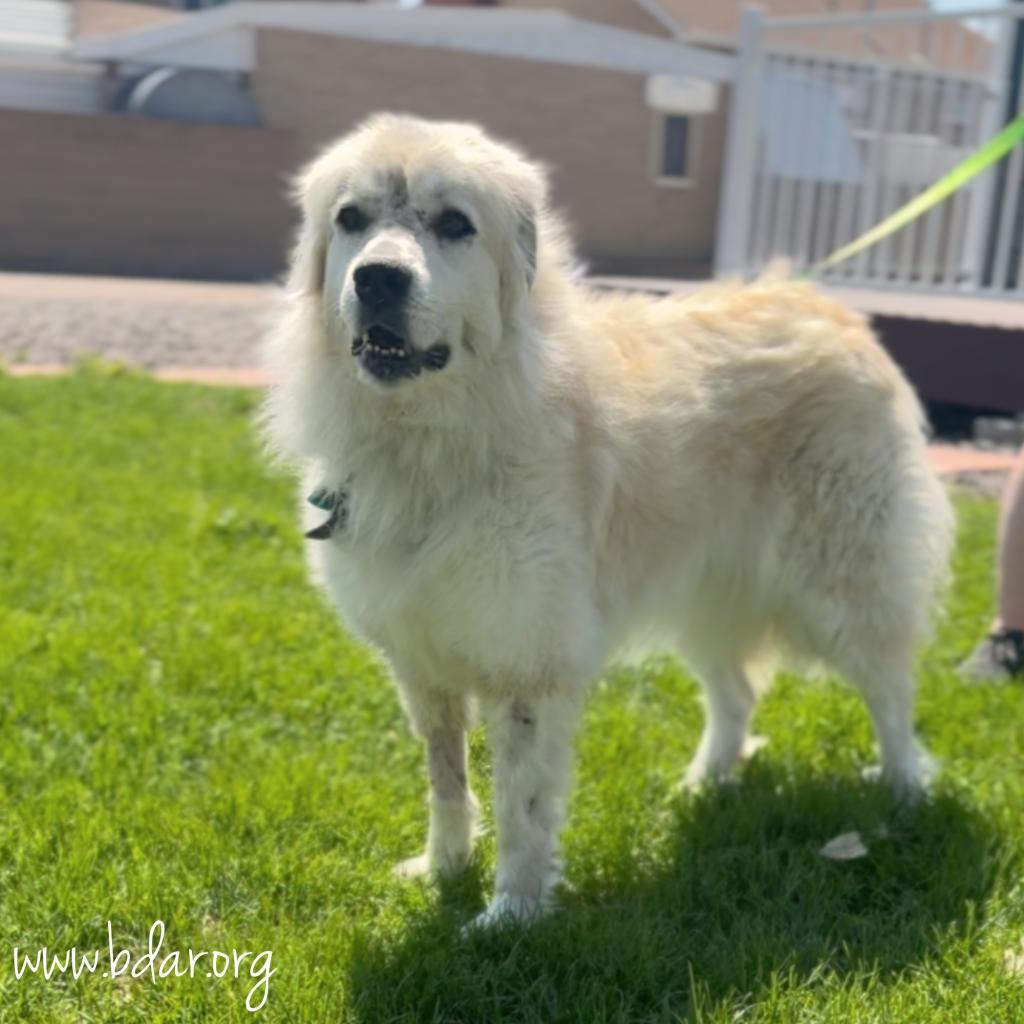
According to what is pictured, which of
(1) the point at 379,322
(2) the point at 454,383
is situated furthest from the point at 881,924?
(1) the point at 379,322

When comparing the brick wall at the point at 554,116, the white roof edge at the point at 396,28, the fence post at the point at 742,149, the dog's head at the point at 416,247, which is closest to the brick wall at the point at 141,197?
the brick wall at the point at 554,116

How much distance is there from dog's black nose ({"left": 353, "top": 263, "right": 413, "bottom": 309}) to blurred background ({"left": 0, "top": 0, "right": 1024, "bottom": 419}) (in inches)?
300

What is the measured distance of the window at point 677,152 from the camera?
25422 mm

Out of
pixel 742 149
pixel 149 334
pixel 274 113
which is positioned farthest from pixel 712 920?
pixel 274 113

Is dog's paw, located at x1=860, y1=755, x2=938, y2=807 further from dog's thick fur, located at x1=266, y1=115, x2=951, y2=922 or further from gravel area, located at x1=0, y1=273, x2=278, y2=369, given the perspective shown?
gravel area, located at x1=0, y1=273, x2=278, y2=369

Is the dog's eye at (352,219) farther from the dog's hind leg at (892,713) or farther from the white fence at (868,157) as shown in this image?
the white fence at (868,157)

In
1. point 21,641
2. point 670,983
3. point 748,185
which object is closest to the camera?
point 670,983

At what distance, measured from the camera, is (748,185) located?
9.88 m

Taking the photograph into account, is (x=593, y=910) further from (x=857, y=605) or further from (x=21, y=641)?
(x=21, y=641)

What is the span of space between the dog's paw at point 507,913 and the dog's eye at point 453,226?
154 centimetres

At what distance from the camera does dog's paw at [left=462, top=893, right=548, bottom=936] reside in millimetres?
2852

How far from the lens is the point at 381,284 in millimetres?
2670

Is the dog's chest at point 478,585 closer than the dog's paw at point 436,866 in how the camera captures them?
Yes

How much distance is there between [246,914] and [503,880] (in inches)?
23.6
